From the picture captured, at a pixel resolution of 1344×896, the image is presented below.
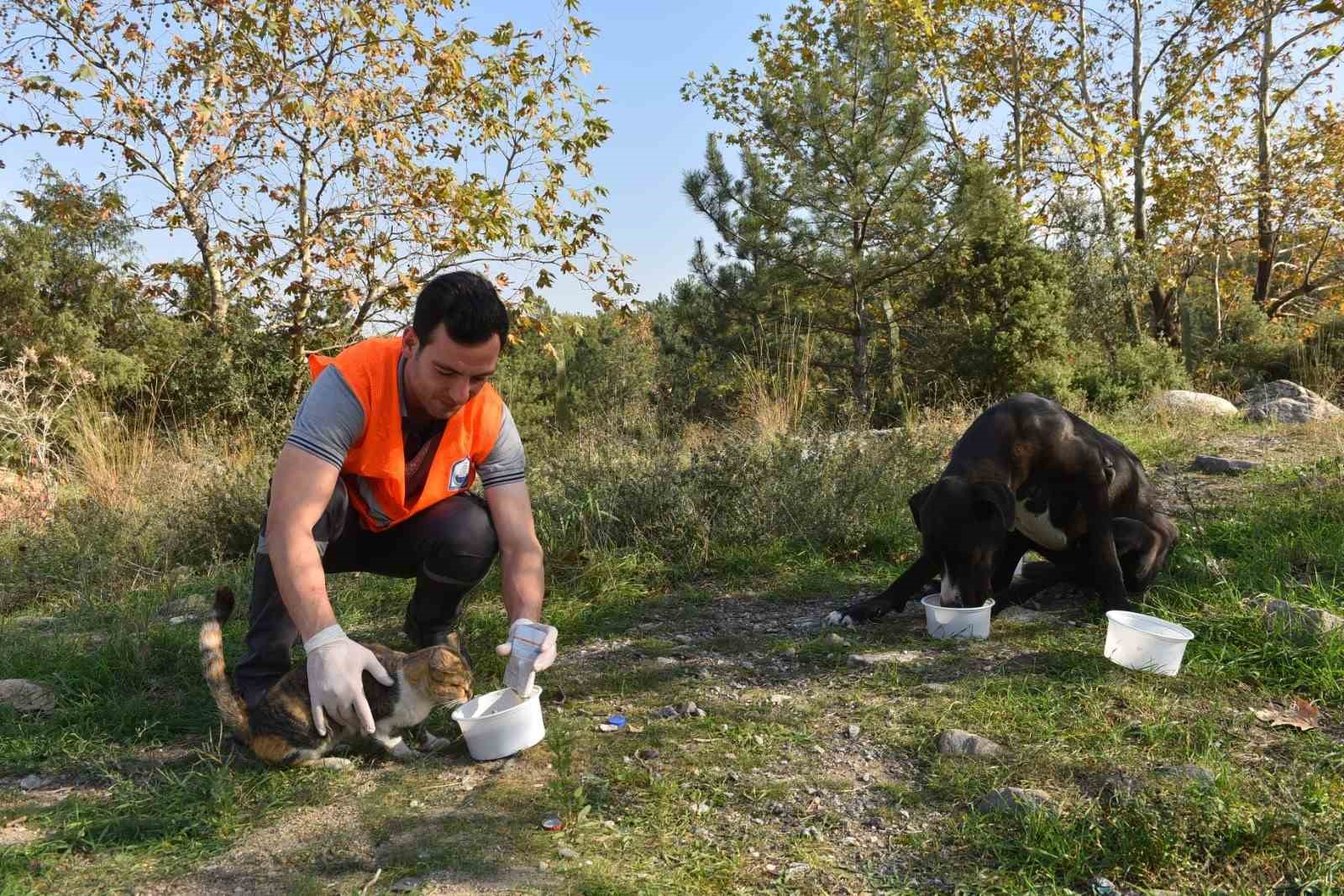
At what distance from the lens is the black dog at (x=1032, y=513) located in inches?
128

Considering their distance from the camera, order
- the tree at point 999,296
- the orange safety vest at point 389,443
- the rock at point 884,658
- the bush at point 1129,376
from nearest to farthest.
Answer: the orange safety vest at point 389,443 < the rock at point 884,658 < the bush at point 1129,376 < the tree at point 999,296

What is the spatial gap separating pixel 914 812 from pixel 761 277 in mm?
11542

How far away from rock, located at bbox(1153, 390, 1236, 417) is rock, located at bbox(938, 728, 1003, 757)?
885cm

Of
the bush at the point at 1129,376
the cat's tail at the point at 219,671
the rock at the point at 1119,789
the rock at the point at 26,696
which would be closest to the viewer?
the rock at the point at 1119,789

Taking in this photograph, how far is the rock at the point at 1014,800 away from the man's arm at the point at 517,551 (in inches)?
54.4

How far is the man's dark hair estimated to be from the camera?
94.2 inches

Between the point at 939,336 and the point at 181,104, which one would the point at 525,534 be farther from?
the point at 939,336

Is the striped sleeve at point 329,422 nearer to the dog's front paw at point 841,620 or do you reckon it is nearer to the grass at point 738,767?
the grass at point 738,767

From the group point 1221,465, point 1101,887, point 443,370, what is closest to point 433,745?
point 443,370

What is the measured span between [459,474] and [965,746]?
1823 millimetres

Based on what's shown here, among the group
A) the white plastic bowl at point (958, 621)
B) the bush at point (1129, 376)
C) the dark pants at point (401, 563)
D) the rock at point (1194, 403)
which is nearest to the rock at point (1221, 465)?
the rock at point (1194, 403)

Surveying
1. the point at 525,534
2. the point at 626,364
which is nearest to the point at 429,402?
the point at 525,534

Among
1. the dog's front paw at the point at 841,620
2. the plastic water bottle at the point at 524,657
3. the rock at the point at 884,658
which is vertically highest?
the plastic water bottle at the point at 524,657

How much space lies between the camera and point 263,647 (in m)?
2.67
